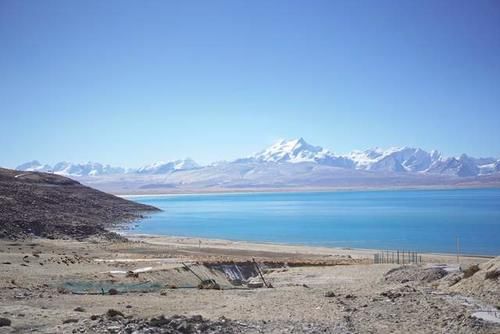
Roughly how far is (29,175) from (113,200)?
74.2 ft

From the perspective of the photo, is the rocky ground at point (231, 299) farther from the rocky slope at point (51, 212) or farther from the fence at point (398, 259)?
the rocky slope at point (51, 212)

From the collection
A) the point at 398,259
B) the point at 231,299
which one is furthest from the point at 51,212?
the point at 231,299

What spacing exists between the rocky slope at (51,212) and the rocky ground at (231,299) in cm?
2104

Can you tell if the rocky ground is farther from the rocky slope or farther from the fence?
the rocky slope

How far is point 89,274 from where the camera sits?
103 ft

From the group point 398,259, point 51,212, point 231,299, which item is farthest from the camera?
point 51,212

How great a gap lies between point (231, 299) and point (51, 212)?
57.5m

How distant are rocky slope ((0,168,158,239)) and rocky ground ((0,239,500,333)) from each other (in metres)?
21.0

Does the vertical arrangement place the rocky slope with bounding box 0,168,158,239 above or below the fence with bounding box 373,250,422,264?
above

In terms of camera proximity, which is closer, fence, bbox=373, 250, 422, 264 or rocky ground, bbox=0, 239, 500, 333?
rocky ground, bbox=0, 239, 500, 333

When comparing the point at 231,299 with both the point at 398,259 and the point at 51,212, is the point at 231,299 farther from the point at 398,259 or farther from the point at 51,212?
the point at 51,212

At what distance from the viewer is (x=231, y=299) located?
24812 millimetres

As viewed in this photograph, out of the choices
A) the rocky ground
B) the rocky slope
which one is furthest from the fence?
the rocky slope

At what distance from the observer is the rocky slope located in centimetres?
6013
